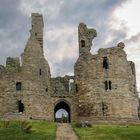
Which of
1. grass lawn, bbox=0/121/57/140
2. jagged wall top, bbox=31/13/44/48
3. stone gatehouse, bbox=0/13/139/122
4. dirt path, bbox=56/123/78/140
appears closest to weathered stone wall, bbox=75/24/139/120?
stone gatehouse, bbox=0/13/139/122

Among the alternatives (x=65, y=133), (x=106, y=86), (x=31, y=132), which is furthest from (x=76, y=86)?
(x=31, y=132)

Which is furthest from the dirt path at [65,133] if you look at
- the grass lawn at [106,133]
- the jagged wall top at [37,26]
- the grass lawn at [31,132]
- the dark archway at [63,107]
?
the jagged wall top at [37,26]

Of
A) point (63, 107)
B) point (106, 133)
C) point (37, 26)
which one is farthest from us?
point (63, 107)

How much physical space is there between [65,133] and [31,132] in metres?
3.57

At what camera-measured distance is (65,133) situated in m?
53.2

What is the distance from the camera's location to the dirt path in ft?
163

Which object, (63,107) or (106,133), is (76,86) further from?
(106,133)

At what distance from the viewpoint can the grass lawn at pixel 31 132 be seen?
48.7 metres

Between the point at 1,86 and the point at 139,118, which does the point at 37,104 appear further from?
the point at 139,118

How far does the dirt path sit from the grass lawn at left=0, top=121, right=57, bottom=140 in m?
0.53

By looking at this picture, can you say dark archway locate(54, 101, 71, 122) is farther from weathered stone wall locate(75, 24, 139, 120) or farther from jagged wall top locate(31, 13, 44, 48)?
jagged wall top locate(31, 13, 44, 48)

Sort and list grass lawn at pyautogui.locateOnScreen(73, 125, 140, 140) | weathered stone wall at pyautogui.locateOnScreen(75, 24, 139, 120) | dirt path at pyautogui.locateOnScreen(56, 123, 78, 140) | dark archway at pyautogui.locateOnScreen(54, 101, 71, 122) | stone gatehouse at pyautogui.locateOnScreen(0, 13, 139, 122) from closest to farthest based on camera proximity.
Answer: grass lawn at pyautogui.locateOnScreen(73, 125, 140, 140) < dirt path at pyautogui.locateOnScreen(56, 123, 78, 140) < stone gatehouse at pyautogui.locateOnScreen(0, 13, 139, 122) < weathered stone wall at pyautogui.locateOnScreen(75, 24, 139, 120) < dark archway at pyautogui.locateOnScreen(54, 101, 71, 122)

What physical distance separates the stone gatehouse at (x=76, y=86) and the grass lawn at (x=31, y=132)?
668cm

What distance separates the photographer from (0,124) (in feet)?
198
